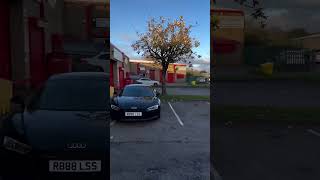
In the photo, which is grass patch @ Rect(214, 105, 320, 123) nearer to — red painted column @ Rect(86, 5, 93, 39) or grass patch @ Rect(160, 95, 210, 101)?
grass patch @ Rect(160, 95, 210, 101)

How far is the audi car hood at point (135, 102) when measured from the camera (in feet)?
8.07

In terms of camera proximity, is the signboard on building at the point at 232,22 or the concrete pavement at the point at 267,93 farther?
the concrete pavement at the point at 267,93

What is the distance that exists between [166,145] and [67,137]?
62 cm

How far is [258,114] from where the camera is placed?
2.63 m

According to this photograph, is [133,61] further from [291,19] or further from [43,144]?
[291,19]

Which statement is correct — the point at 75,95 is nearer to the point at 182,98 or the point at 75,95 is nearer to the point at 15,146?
the point at 15,146

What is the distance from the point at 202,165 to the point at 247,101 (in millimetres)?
512

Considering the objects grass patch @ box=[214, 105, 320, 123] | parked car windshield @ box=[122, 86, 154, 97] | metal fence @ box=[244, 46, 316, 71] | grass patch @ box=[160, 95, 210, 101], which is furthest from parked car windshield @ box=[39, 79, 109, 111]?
metal fence @ box=[244, 46, 316, 71]

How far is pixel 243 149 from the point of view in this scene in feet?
8.57

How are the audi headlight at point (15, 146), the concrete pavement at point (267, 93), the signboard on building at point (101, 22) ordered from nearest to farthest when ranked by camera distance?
the signboard on building at point (101, 22), the audi headlight at point (15, 146), the concrete pavement at point (267, 93)

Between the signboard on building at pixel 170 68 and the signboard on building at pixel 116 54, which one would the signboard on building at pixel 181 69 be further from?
the signboard on building at pixel 116 54

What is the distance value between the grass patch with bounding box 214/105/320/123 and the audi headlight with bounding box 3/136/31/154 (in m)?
1.21

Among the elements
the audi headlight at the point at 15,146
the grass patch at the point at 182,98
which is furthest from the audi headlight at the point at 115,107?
the audi headlight at the point at 15,146

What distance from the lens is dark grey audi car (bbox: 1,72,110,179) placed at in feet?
8.08
